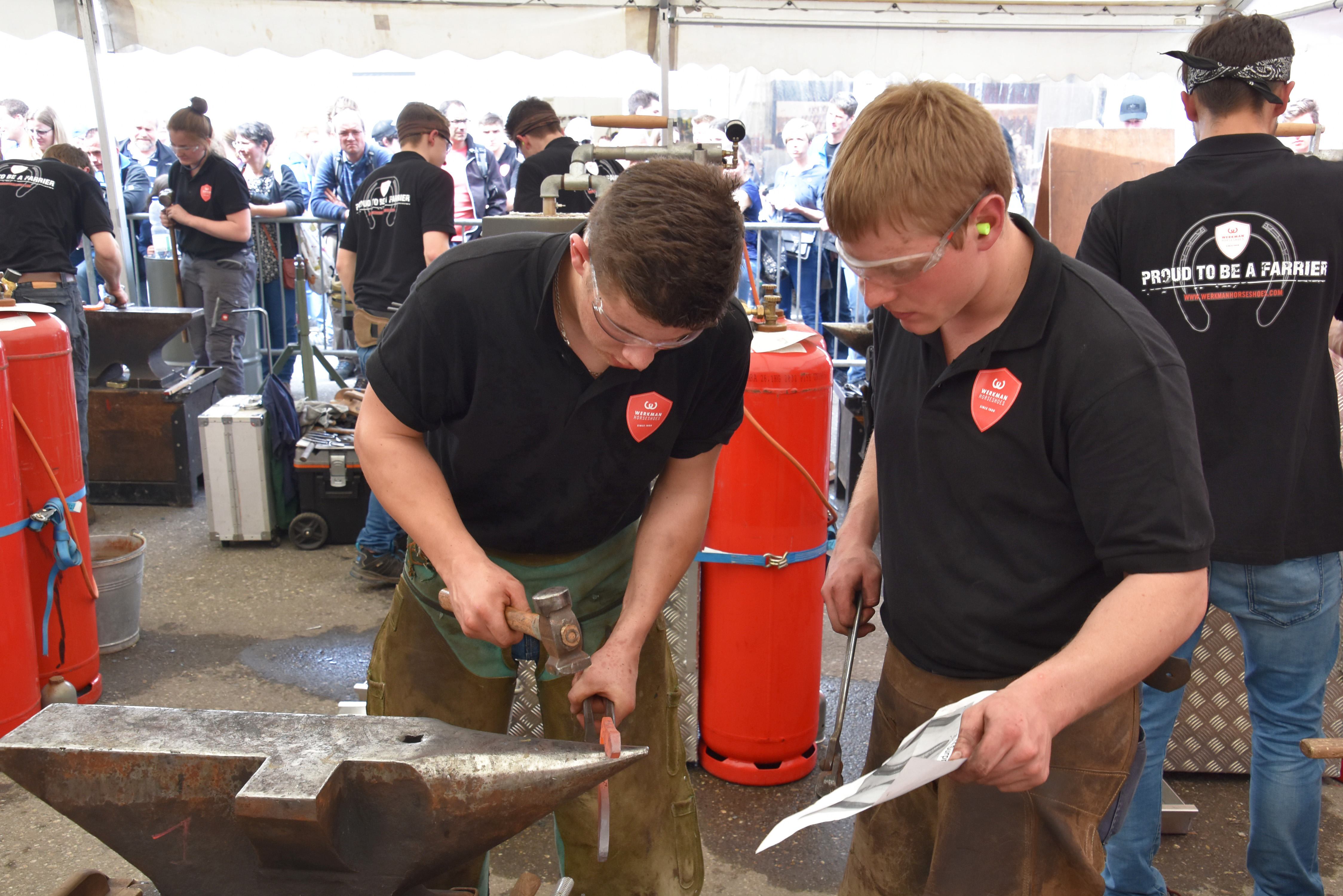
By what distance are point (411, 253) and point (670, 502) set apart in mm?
3481

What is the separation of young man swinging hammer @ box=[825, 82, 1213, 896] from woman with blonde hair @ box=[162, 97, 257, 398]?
543cm

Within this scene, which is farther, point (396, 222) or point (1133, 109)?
point (1133, 109)

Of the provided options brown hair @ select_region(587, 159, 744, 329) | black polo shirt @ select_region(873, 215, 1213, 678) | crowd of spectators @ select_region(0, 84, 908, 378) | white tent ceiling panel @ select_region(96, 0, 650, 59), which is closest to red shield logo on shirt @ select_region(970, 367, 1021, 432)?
black polo shirt @ select_region(873, 215, 1213, 678)

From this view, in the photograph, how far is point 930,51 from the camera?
21.3ft

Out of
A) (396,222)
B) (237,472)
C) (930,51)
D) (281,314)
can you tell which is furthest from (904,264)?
Answer: (281,314)

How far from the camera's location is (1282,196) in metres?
2.06

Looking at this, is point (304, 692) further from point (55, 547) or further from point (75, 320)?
point (75, 320)

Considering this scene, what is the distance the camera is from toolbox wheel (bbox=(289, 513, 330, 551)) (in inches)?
195

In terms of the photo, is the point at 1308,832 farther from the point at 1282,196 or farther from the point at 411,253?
the point at 411,253

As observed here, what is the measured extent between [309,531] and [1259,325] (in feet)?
13.8

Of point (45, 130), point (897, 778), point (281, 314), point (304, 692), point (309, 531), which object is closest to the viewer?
point (897, 778)

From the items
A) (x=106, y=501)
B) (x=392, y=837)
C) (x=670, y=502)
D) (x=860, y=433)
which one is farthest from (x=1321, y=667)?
(x=106, y=501)

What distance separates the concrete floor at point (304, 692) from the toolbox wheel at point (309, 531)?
2.1 inches

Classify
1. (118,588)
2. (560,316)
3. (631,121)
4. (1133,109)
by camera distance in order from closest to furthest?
(560,316) < (118,588) < (631,121) < (1133,109)
